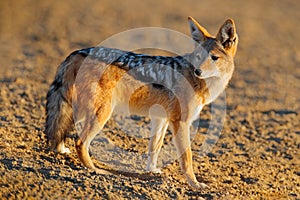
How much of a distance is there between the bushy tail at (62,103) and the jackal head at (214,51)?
1.76 meters

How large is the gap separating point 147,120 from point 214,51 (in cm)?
360

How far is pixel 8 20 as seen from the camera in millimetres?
20281

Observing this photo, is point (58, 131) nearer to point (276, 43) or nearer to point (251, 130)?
point (251, 130)

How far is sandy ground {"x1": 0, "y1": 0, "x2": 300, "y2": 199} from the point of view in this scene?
729 cm

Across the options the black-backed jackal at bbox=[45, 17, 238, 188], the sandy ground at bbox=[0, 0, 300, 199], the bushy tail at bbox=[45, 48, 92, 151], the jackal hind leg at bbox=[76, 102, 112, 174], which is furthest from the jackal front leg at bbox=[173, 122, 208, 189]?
the bushy tail at bbox=[45, 48, 92, 151]

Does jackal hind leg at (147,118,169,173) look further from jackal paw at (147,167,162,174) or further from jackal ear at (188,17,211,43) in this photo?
jackal ear at (188,17,211,43)

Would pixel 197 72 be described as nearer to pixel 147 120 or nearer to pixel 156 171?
pixel 156 171

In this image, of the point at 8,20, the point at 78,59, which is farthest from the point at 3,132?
the point at 8,20

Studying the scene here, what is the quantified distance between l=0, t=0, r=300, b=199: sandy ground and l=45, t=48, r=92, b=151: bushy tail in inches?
15.8

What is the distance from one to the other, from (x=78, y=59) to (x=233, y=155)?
12.3 feet

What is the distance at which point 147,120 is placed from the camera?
11.4 metres

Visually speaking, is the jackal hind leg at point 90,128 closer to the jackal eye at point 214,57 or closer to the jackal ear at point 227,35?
the jackal eye at point 214,57

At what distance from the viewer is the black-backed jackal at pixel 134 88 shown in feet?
→ 25.9

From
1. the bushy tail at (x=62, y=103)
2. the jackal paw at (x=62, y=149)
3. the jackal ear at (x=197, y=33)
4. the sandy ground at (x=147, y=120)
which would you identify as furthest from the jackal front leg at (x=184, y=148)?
the jackal paw at (x=62, y=149)
